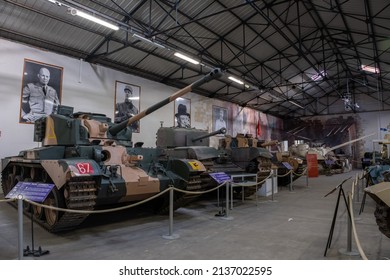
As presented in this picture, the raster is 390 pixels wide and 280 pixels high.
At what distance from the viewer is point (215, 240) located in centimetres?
549

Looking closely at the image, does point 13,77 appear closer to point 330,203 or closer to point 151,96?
point 151,96

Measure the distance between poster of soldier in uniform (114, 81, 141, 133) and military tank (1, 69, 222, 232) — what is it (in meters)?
7.16

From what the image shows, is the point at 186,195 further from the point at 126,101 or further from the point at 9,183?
the point at 126,101

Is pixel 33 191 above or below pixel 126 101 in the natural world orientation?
below

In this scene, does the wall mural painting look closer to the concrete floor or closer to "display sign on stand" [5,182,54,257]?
the concrete floor

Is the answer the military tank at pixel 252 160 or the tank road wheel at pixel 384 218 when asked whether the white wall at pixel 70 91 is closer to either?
the military tank at pixel 252 160

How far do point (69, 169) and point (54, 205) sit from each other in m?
1.30

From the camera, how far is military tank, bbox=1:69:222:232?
5.38m

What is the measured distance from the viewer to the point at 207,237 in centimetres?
570

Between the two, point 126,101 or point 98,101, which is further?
point 126,101

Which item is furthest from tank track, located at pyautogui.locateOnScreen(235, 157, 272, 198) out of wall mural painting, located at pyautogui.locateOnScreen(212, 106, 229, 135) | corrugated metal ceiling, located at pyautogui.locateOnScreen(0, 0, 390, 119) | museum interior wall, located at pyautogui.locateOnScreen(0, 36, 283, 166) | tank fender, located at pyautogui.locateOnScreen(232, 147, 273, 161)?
wall mural painting, located at pyautogui.locateOnScreen(212, 106, 229, 135)

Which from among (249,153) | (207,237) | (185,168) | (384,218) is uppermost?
(249,153)

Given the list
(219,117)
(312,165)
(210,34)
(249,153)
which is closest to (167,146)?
(249,153)

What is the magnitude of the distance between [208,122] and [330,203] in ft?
39.8
